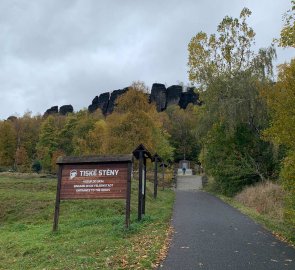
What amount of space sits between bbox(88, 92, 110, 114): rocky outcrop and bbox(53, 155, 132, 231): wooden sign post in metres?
120

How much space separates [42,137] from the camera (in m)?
64.9

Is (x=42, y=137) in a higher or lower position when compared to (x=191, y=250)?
higher

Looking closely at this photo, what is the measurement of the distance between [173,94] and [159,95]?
4.59m

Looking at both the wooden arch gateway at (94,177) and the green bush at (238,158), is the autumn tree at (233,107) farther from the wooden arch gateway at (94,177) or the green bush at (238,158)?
the wooden arch gateway at (94,177)

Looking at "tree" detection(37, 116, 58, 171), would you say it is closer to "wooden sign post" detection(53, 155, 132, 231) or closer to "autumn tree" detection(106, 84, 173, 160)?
"autumn tree" detection(106, 84, 173, 160)

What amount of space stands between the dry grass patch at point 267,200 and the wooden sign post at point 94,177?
6.49 m

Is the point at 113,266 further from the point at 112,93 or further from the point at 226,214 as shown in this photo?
the point at 112,93

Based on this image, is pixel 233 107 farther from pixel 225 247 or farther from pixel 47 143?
pixel 47 143

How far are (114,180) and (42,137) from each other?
5509 centimetres

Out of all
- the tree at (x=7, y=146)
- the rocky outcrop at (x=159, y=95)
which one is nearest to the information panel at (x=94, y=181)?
the tree at (x=7, y=146)

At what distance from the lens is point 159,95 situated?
120 metres

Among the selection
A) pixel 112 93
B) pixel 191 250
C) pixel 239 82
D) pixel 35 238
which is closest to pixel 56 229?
pixel 35 238

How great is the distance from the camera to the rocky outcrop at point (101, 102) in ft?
440

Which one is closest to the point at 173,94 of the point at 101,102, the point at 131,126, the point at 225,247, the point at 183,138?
the point at 101,102
